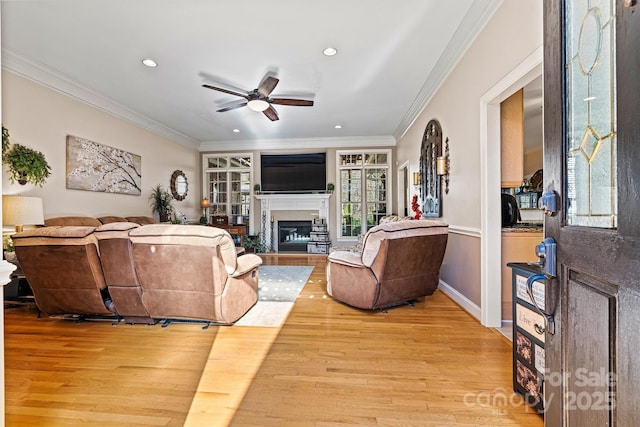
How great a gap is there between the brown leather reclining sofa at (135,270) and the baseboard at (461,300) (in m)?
2.27

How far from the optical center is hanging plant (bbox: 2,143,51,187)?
3.22 m

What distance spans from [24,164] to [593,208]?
4856 millimetres

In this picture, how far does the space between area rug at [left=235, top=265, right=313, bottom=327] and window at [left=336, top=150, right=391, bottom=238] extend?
234cm

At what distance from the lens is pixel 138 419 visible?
Answer: 1495mm

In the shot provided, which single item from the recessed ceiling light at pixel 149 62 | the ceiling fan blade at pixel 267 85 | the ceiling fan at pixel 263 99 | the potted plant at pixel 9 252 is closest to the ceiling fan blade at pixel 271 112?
the ceiling fan at pixel 263 99

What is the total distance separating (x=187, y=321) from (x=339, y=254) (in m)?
1.64

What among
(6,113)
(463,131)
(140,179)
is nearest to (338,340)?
(463,131)

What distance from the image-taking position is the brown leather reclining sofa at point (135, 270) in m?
2.39

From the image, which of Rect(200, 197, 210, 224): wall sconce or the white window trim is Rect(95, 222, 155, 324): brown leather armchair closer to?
Rect(200, 197, 210, 224): wall sconce

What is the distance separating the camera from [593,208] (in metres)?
0.89

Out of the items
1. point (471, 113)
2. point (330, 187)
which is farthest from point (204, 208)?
point (471, 113)

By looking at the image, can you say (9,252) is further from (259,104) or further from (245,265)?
(259,104)

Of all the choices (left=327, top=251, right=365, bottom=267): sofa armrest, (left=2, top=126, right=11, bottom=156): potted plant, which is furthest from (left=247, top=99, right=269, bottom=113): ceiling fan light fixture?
(left=2, top=126, right=11, bottom=156): potted plant

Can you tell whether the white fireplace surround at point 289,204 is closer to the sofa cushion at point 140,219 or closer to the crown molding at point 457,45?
→ the sofa cushion at point 140,219
